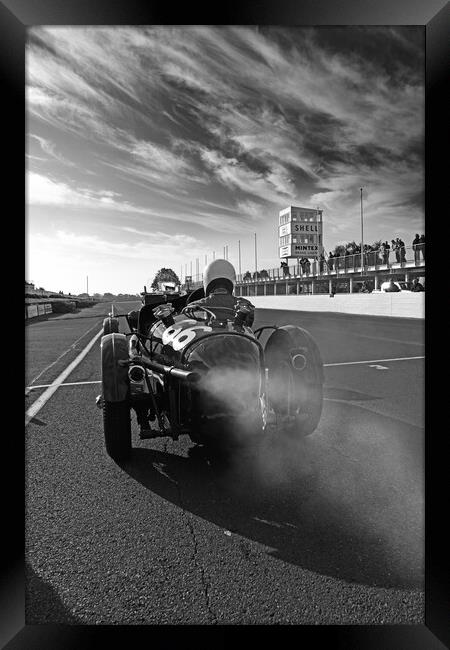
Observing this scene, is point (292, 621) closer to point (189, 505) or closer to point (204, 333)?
point (189, 505)

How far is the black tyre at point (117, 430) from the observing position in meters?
3.45

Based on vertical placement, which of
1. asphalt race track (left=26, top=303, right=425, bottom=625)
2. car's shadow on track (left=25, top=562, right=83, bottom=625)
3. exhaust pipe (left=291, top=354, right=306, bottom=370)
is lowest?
car's shadow on track (left=25, top=562, right=83, bottom=625)

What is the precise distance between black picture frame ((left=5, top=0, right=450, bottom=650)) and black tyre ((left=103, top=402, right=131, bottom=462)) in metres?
1.79

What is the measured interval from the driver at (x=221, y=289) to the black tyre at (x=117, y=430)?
1196 mm

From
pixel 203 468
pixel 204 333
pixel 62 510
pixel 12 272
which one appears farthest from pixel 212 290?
pixel 12 272

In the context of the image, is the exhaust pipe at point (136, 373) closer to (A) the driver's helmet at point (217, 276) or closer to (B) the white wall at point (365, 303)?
(A) the driver's helmet at point (217, 276)

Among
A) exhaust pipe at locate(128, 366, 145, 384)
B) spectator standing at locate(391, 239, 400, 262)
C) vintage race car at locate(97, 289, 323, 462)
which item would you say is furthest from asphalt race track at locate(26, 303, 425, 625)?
spectator standing at locate(391, 239, 400, 262)

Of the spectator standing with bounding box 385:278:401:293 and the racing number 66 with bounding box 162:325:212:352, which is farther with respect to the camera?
the spectator standing with bounding box 385:278:401:293

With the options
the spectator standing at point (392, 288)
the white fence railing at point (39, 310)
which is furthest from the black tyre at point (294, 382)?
the spectator standing at point (392, 288)

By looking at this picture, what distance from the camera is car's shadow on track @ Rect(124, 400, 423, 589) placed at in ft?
6.92

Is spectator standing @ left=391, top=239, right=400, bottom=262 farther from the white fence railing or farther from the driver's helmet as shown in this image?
the driver's helmet

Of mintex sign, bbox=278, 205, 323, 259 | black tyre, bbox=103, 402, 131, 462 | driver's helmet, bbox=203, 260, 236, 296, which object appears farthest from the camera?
mintex sign, bbox=278, 205, 323, 259

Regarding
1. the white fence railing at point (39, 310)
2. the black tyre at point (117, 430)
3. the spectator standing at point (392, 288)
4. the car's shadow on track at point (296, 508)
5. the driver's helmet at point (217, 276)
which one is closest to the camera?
the car's shadow on track at point (296, 508)

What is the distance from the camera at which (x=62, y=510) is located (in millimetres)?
2672
